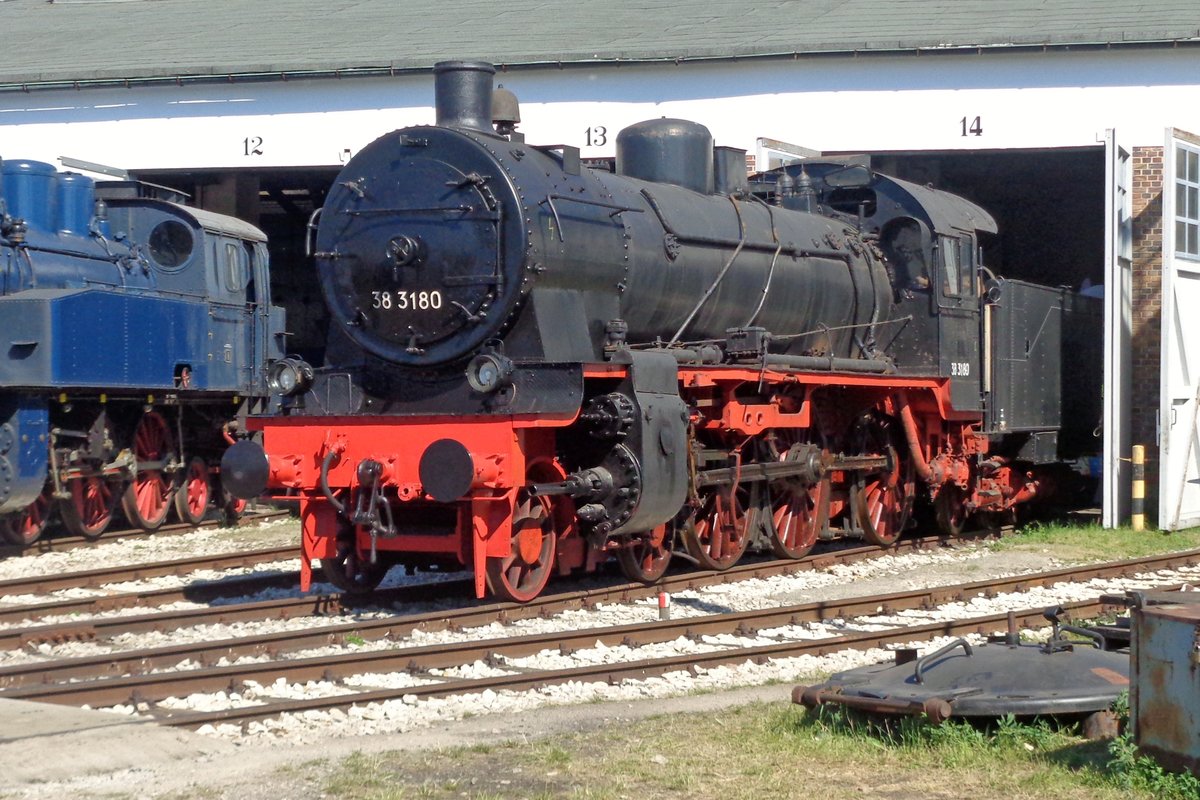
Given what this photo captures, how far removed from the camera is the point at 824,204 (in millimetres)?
15227

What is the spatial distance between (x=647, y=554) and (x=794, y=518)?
2323 mm

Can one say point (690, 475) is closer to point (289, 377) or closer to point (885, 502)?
point (289, 377)

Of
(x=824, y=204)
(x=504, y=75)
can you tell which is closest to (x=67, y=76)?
(x=504, y=75)

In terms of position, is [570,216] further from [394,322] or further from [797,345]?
[797,345]

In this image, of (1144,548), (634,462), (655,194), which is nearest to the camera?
(634,462)

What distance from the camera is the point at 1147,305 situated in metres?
17.9

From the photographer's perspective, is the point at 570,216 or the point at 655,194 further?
the point at 655,194

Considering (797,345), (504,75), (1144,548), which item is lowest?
(1144,548)

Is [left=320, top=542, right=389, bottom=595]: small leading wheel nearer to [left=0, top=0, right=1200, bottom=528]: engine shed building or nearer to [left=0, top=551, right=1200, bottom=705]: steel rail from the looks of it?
[left=0, top=551, right=1200, bottom=705]: steel rail

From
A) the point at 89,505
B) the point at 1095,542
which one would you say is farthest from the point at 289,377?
the point at 1095,542

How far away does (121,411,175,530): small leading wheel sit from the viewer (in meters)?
15.9

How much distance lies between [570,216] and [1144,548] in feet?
25.1

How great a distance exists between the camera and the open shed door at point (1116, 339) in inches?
645

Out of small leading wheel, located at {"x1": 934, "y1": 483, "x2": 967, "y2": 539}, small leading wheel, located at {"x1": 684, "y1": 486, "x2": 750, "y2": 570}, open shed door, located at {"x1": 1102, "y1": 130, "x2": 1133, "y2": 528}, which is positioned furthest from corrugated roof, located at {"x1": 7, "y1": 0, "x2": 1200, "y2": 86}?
small leading wheel, located at {"x1": 684, "y1": 486, "x2": 750, "y2": 570}
